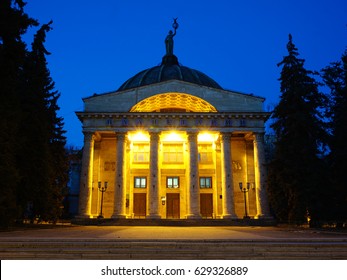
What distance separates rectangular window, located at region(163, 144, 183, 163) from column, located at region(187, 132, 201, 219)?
560 cm

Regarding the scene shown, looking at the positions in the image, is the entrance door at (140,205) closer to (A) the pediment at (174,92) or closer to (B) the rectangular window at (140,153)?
(B) the rectangular window at (140,153)

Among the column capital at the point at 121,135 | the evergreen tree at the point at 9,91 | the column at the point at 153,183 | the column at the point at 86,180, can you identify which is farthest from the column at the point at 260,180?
the evergreen tree at the point at 9,91

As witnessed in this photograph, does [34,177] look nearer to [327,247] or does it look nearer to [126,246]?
[126,246]

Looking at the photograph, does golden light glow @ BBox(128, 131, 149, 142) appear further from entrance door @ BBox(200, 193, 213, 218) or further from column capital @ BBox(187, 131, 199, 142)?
entrance door @ BBox(200, 193, 213, 218)

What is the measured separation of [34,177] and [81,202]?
35.6 feet

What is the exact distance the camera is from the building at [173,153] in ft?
116

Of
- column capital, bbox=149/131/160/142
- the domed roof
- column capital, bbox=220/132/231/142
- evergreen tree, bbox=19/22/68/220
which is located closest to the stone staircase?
evergreen tree, bbox=19/22/68/220

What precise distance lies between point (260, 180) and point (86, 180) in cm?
1866

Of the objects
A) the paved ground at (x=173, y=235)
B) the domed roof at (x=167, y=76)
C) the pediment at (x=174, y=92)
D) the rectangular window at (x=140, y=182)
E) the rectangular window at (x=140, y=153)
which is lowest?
the paved ground at (x=173, y=235)

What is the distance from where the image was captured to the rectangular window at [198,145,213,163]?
4191cm

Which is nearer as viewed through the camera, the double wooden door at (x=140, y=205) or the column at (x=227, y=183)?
the column at (x=227, y=183)

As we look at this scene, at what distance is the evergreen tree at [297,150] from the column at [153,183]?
462 inches

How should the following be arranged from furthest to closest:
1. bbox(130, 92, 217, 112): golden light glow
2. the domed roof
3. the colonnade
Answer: the domed roof → bbox(130, 92, 217, 112): golden light glow → the colonnade

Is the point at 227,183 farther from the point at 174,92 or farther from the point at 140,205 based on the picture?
the point at 174,92
